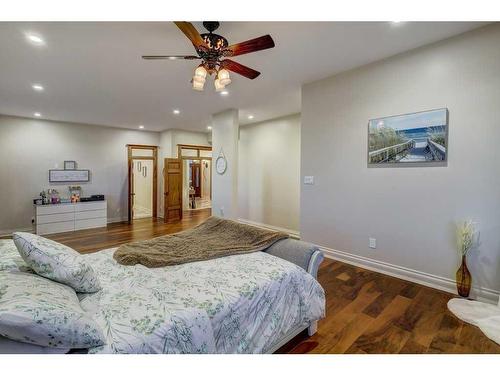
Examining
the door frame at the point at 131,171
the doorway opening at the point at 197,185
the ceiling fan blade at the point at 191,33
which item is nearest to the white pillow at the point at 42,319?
the ceiling fan blade at the point at 191,33

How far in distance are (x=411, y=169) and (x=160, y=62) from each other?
128 inches

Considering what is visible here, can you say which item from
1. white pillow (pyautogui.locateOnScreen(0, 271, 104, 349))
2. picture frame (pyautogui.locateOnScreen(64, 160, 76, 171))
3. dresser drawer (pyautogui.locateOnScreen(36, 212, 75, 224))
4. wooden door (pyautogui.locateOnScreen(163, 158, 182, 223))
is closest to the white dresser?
dresser drawer (pyautogui.locateOnScreen(36, 212, 75, 224))

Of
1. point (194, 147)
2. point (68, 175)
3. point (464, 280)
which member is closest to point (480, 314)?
point (464, 280)

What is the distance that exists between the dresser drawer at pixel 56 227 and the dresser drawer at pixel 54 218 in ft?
0.23

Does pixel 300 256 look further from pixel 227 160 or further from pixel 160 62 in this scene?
pixel 227 160

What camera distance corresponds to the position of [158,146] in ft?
24.5

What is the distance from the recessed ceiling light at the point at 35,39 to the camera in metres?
2.35

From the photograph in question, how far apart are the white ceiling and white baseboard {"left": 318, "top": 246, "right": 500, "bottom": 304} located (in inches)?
99.2

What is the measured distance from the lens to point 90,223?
584cm

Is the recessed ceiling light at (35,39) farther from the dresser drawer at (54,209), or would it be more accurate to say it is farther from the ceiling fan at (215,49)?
the dresser drawer at (54,209)

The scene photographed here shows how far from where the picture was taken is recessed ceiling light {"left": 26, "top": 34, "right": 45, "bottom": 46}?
2346 mm
